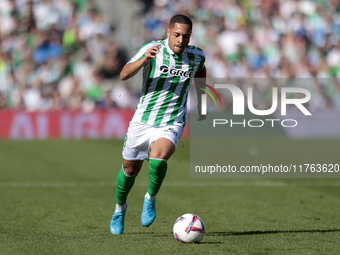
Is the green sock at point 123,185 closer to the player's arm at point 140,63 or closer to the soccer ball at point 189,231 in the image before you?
the soccer ball at point 189,231

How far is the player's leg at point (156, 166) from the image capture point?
5445 mm

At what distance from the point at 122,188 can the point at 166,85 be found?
1138mm

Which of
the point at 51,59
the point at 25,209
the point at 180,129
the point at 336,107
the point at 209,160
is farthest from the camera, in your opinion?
the point at 51,59

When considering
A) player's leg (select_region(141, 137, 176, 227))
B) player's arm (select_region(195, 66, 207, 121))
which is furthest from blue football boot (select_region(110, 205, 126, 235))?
player's arm (select_region(195, 66, 207, 121))

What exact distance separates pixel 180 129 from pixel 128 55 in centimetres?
1231

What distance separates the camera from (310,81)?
632 inches

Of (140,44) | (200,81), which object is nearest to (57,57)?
(140,44)

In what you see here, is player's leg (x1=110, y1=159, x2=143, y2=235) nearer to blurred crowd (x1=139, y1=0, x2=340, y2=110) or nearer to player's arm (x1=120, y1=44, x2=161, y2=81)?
player's arm (x1=120, y1=44, x2=161, y2=81)

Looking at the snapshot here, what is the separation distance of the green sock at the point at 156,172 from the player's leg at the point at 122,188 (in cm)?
23

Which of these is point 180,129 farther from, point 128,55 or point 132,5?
point 132,5

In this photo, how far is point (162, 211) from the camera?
711 centimetres

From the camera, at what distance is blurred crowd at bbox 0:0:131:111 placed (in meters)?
16.9

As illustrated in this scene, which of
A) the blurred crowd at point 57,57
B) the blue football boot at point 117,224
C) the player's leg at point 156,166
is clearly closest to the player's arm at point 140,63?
the player's leg at point 156,166

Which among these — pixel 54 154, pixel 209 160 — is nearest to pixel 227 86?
pixel 209 160
